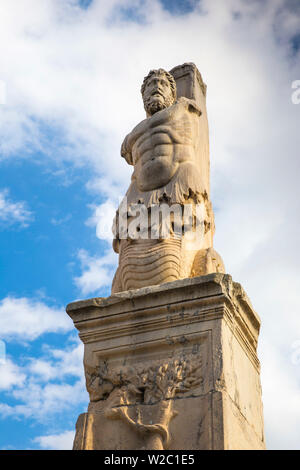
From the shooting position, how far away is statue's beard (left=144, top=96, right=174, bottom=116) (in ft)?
25.3

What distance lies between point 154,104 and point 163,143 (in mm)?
959

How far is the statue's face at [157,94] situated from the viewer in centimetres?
772

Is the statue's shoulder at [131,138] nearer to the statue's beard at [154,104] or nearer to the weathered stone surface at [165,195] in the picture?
the weathered stone surface at [165,195]

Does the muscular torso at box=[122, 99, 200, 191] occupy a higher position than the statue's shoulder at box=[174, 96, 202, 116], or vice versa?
the statue's shoulder at box=[174, 96, 202, 116]

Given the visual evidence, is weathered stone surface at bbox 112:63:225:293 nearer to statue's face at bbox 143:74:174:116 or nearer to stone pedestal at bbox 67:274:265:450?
statue's face at bbox 143:74:174:116

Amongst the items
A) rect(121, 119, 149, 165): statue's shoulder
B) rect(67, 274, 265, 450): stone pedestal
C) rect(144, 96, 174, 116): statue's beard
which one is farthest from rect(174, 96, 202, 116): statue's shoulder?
rect(67, 274, 265, 450): stone pedestal

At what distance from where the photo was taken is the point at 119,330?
17.8ft

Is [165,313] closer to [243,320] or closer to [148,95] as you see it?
[243,320]

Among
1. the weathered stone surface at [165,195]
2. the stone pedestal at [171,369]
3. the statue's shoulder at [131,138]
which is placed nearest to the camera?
the stone pedestal at [171,369]

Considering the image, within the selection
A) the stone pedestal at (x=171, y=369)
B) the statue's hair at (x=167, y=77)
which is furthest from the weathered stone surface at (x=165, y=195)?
the stone pedestal at (x=171, y=369)

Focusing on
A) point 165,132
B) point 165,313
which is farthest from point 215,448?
point 165,132

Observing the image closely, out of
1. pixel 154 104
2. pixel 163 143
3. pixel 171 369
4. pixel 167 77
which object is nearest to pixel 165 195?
pixel 163 143

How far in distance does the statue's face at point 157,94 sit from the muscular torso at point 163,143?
13.5 inches

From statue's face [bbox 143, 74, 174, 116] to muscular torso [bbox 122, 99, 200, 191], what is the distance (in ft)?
1.12
